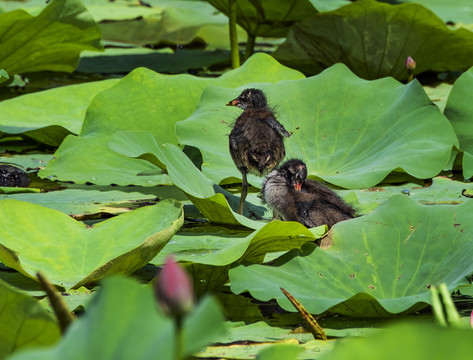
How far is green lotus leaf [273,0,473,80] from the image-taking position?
4.91 m

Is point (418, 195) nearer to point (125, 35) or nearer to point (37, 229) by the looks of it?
point (37, 229)

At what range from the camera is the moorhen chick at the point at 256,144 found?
3.19 m

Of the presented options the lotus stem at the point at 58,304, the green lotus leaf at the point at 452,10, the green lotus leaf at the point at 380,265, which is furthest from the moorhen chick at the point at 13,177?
the green lotus leaf at the point at 452,10

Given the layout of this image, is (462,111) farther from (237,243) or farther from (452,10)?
(452,10)

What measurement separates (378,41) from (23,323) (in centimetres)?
414

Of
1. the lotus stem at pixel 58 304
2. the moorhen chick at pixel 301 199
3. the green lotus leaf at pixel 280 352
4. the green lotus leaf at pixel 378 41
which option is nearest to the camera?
the green lotus leaf at pixel 280 352

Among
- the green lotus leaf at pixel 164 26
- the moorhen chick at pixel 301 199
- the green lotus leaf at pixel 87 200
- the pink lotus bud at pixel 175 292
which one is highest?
the pink lotus bud at pixel 175 292

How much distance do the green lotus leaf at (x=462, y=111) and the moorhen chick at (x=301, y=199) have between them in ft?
3.12

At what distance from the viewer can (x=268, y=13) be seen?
542 centimetres

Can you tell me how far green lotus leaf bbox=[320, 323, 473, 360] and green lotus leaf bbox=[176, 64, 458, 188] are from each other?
2.54 meters

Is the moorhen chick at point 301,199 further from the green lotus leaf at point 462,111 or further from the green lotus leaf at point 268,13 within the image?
the green lotus leaf at point 268,13

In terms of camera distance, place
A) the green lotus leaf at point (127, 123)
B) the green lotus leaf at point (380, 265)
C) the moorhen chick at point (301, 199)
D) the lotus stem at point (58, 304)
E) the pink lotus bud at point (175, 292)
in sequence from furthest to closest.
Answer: the green lotus leaf at point (127, 123)
the moorhen chick at point (301, 199)
the green lotus leaf at point (380, 265)
the lotus stem at point (58, 304)
the pink lotus bud at point (175, 292)

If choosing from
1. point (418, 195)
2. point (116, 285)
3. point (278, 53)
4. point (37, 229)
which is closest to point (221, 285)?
point (37, 229)

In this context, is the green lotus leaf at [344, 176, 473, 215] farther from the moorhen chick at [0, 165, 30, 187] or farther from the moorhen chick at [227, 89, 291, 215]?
the moorhen chick at [0, 165, 30, 187]
